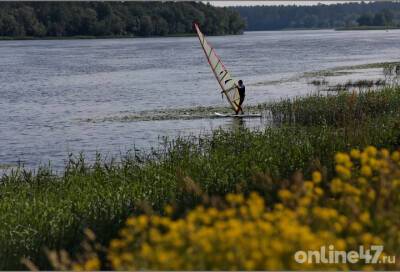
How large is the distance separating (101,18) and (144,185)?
4619 inches

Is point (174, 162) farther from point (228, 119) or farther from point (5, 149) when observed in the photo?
point (228, 119)

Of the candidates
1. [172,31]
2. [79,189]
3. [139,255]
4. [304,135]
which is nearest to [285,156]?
[304,135]

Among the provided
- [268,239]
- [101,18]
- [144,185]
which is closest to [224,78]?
[144,185]

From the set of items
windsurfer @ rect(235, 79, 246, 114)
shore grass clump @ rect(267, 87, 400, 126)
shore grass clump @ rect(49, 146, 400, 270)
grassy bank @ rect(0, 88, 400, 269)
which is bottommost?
windsurfer @ rect(235, 79, 246, 114)

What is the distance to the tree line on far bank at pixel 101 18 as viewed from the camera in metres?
122

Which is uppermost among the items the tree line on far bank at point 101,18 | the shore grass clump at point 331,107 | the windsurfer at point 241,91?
the shore grass clump at point 331,107

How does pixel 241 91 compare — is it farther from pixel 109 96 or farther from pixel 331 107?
pixel 109 96

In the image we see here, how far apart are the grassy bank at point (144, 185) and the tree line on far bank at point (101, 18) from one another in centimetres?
10497

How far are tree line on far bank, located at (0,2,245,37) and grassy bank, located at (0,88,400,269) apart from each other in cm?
10497

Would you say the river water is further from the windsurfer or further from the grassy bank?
the grassy bank

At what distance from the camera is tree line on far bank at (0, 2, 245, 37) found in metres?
122

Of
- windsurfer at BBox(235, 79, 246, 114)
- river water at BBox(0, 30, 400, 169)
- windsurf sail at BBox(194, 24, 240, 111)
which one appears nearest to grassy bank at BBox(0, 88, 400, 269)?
river water at BBox(0, 30, 400, 169)

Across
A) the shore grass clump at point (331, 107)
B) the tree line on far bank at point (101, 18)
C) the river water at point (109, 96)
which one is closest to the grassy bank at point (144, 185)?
the shore grass clump at point (331, 107)

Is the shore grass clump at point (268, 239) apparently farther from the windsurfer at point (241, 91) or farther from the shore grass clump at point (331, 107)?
the windsurfer at point (241, 91)
